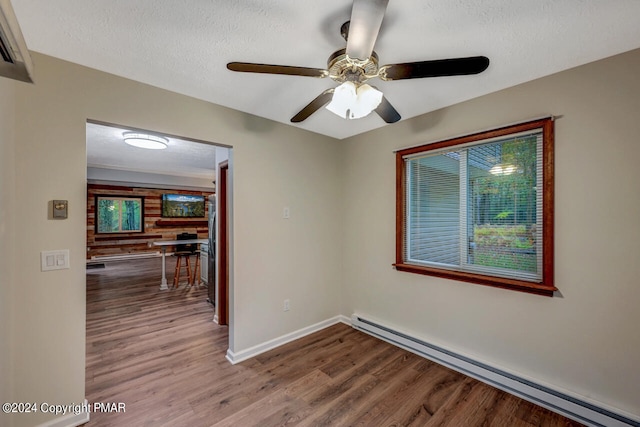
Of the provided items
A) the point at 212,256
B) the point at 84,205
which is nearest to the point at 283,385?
the point at 84,205

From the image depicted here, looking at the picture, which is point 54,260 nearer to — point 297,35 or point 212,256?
point 297,35

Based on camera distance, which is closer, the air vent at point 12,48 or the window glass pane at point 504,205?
the air vent at point 12,48

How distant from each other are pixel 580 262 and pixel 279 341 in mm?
2557

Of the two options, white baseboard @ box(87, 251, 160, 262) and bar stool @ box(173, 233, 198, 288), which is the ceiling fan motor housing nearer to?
bar stool @ box(173, 233, 198, 288)

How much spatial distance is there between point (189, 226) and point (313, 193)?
25.0ft

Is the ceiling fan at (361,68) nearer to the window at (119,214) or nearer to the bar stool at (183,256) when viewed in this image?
the bar stool at (183,256)

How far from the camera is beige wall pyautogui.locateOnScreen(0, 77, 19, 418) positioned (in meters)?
1.34

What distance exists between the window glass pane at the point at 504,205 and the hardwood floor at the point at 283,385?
1.01 metres

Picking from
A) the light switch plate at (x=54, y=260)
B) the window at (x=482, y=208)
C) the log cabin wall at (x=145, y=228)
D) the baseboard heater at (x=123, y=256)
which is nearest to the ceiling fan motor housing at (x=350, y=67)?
the window at (x=482, y=208)

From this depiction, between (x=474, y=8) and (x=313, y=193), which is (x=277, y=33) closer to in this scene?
(x=474, y=8)

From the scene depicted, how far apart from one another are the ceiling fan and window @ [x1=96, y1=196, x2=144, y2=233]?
8.46 m

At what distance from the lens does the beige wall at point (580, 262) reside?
1.60 m

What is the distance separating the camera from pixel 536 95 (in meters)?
1.92

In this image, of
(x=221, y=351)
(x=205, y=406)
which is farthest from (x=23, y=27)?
(x=221, y=351)
